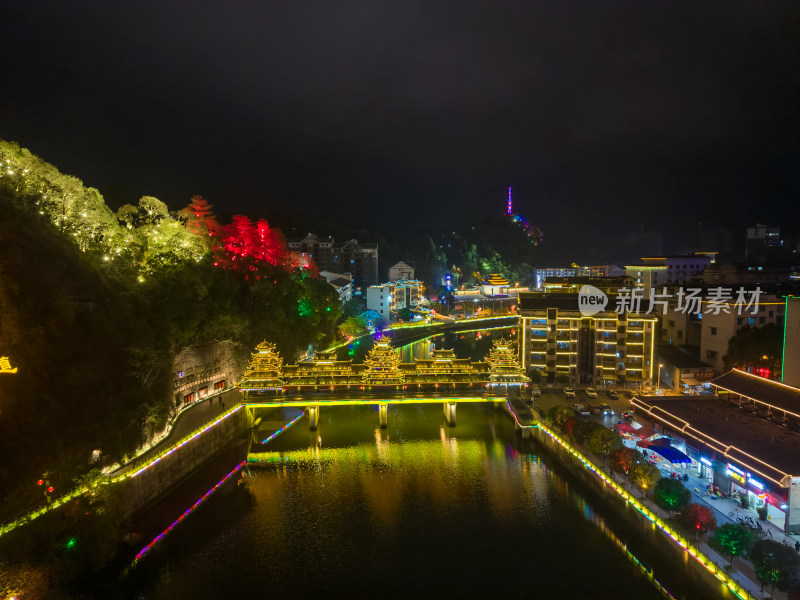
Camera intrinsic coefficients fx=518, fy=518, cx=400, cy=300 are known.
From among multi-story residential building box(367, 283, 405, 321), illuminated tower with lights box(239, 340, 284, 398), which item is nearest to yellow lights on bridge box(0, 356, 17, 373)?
illuminated tower with lights box(239, 340, 284, 398)

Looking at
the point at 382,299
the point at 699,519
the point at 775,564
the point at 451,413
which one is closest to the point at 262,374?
the point at 451,413

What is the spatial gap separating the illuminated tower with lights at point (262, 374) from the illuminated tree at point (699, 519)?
17.6m

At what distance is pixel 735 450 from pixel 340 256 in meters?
54.0

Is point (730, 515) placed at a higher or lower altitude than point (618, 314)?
lower

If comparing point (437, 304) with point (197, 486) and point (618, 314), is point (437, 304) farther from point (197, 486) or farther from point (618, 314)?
point (197, 486)

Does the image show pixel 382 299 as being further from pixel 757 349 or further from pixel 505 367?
pixel 757 349

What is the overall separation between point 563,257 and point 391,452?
92.0 m

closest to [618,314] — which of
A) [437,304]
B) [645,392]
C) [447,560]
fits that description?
[645,392]

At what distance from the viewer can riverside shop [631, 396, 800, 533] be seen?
12914mm

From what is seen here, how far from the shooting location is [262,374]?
25375 millimetres

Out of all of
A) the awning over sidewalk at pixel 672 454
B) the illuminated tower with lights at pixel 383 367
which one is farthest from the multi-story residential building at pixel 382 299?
the awning over sidewalk at pixel 672 454

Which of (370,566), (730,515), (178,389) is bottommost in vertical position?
(370,566)

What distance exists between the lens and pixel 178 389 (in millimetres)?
22484

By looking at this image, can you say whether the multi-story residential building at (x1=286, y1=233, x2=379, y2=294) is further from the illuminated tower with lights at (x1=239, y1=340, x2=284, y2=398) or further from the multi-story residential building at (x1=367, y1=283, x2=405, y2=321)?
the illuminated tower with lights at (x1=239, y1=340, x2=284, y2=398)
